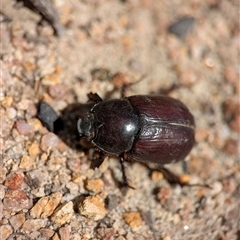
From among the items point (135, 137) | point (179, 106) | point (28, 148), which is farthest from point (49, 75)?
point (179, 106)

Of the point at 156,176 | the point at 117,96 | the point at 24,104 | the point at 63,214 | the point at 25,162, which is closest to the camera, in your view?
the point at 63,214

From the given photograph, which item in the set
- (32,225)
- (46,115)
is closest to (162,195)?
(32,225)

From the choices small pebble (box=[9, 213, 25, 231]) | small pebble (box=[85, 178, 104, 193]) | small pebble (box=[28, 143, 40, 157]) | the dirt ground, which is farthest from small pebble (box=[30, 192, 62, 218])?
small pebble (box=[28, 143, 40, 157])

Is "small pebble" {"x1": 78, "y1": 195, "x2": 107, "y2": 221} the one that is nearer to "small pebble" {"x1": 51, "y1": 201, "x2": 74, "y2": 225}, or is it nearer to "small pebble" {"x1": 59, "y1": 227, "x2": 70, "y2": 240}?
"small pebble" {"x1": 51, "y1": 201, "x2": 74, "y2": 225}

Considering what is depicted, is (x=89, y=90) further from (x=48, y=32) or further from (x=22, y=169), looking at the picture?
(x=22, y=169)

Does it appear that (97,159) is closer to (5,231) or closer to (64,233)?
(64,233)

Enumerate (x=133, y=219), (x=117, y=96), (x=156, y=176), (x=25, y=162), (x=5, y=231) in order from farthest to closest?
(x=117, y=96)
(x=156, y=176)
(x=133, y=219)
(x=25, y=162)
(x=5, y=231)

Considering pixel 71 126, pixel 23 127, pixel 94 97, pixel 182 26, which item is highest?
A: pixel 182 26
